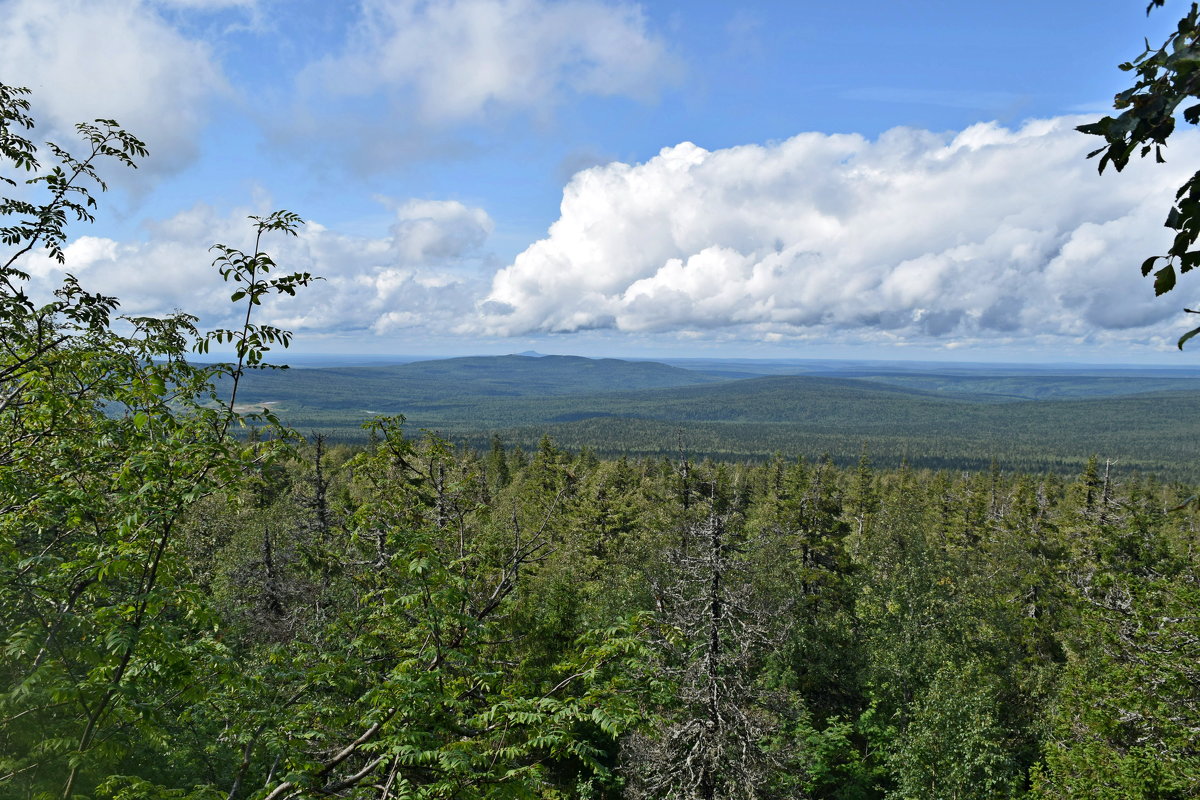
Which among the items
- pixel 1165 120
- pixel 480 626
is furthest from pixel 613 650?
pixel 1165 120

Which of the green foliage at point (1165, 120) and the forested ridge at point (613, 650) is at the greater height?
the green foliage at point (1165, 120)

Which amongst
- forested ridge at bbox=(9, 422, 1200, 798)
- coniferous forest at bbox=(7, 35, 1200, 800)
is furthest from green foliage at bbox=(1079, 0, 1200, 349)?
forested ridge at bbox=(9, 422, 1200, 798)

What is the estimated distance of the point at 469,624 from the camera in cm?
607

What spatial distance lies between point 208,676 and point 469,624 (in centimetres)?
297

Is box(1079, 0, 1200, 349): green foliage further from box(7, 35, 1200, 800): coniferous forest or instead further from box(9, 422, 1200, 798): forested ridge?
box(9, 422, 1200, 798): forested ridge

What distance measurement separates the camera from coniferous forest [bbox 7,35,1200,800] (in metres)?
5.27

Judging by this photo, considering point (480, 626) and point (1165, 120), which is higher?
point (1165, 120)

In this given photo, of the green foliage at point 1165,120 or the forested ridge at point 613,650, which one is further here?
the forested ridge at point 613,650

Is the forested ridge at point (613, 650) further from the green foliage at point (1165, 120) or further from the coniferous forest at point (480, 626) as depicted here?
the green foliage at point (1165, 120)

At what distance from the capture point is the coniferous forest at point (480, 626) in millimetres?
5266

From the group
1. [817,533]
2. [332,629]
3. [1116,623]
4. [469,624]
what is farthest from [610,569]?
[469,624]

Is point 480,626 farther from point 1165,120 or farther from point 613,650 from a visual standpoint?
point 1165,120

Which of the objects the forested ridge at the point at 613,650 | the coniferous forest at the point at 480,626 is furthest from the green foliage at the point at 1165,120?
the forested ridge at the point at 613,650

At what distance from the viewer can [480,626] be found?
6.75m
